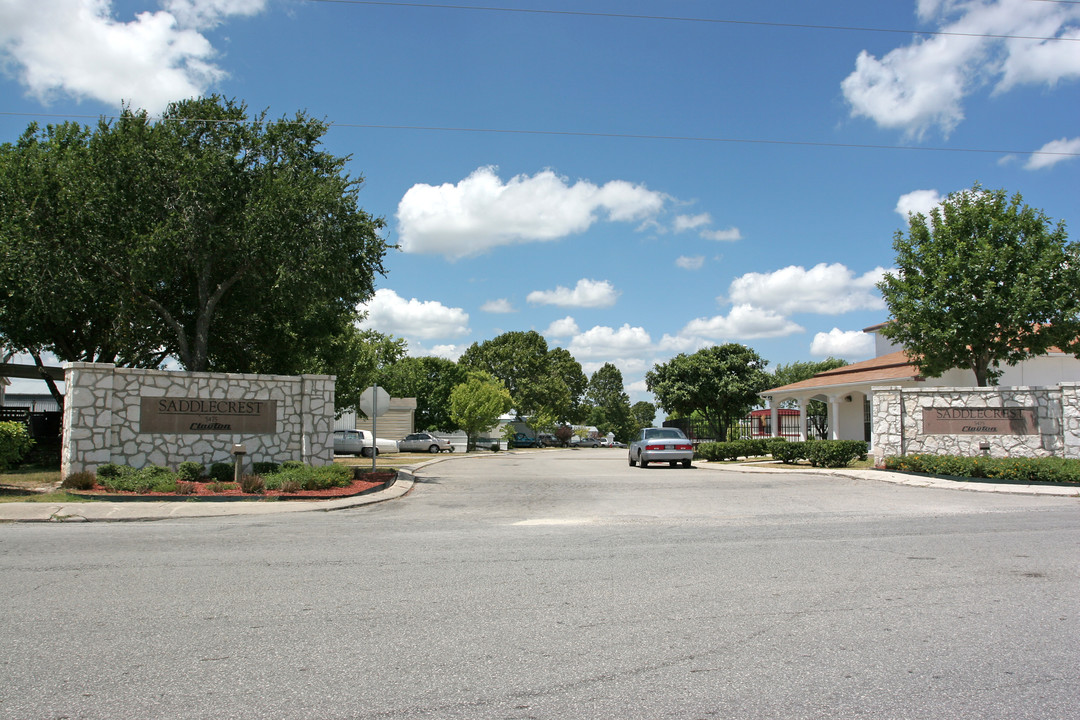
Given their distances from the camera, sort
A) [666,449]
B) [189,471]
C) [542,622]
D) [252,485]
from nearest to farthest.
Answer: [542,622]
[252,485]
[189,471]
[666,449]

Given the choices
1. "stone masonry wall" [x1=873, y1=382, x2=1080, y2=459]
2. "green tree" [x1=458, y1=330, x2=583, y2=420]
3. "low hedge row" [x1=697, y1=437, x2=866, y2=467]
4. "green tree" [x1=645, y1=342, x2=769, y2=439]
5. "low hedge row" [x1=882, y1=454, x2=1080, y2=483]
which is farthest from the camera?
"green tree" [x1=458, y1=330, x2=583, y2=420]

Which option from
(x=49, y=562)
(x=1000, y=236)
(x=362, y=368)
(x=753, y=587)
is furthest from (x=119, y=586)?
(x=362, y=368)

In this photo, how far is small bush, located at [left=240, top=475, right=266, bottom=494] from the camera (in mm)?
15367

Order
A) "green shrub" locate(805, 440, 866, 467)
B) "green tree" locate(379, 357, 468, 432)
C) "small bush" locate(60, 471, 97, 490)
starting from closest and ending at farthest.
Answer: "small bush" locate(60, 471, 97, 490)
"green shrub" locate(805, 440, 866, 467)
"green tree" locate(379, 357, 468, 432)

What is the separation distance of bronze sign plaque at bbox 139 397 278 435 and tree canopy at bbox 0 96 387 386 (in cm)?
224

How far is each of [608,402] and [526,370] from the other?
941 inches

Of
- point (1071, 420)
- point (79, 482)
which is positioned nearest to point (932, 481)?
point (1071, 420)

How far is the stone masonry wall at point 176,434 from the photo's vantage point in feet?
52.9

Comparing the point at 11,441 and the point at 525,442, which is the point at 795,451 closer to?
the point at 11,441

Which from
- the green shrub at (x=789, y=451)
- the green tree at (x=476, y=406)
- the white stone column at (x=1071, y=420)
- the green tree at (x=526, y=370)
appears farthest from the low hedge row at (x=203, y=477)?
the green tree at (x=526, y=370)

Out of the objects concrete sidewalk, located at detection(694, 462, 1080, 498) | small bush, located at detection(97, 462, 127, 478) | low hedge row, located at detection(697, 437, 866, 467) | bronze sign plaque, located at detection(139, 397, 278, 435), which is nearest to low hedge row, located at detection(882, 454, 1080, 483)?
concrete sidewalk, located at detection(694, 462, 1080, 498)

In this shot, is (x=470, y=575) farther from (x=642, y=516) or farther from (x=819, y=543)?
(x=642, y=516)

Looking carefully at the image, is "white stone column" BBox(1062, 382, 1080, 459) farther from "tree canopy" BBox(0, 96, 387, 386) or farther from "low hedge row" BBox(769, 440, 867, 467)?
"tree canopy" BBox(0, 96, 387, 386)

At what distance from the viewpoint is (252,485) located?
1539 cm
